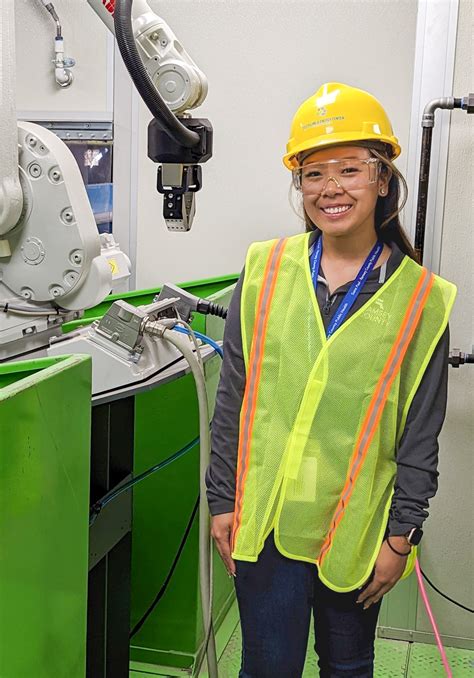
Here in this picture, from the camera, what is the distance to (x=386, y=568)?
62.1 inches

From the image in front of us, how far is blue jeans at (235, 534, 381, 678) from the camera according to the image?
5.31 ft

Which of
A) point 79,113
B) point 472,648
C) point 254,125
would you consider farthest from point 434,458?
point 79,113

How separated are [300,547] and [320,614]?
0.55 ft

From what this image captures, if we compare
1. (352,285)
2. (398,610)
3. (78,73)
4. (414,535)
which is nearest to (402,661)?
(398,610)

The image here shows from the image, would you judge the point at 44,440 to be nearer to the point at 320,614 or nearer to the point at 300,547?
the point at 300,547

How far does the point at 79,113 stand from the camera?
125 inches

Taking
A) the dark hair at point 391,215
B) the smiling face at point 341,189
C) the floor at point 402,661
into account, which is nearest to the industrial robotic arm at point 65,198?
the smiling face at point 341,189

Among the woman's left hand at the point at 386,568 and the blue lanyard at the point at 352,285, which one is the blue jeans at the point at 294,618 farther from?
the blue lanyard at the point at 352,285

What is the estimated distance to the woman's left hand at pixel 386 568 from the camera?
1.56 meters

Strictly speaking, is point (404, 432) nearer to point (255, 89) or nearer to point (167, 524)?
point (167, 524)

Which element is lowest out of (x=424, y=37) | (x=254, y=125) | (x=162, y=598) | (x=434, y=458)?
(x=162, y=598)

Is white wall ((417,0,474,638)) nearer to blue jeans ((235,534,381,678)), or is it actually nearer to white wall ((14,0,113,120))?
blue jeans ((235,534,381,678))

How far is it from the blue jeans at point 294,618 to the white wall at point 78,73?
6.86 feet

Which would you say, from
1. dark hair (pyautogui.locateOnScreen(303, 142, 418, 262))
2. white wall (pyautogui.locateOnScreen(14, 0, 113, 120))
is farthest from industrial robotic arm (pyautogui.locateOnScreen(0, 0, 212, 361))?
white wall (pyautogui.locateOnScreen(14, 0, 113, 120))
